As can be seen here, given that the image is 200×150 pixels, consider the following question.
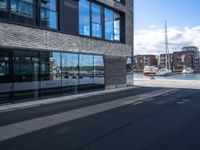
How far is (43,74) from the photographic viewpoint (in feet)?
46.7

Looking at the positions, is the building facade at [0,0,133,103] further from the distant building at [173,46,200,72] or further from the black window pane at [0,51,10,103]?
the distant building at [173,46,200,72]

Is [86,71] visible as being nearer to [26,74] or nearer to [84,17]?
[84,17]

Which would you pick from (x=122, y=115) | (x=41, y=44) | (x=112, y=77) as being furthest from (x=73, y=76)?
(x=122, y=115)

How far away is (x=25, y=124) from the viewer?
7.82 meters

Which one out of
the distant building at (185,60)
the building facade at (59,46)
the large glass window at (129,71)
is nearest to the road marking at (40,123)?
the building facade at (59,46)

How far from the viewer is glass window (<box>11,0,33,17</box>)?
1251cm

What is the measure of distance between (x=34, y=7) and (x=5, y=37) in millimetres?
2920

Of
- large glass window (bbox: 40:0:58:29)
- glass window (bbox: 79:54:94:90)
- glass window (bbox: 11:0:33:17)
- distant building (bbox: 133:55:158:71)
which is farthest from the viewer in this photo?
Answer: distant building (bbox: 133:55:158:71)

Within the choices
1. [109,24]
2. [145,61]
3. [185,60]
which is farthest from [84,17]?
[145,61]

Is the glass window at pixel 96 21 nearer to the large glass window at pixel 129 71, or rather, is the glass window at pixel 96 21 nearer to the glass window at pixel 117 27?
the glass window at pixel 117 27

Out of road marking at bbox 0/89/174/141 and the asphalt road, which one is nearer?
the asphalt road

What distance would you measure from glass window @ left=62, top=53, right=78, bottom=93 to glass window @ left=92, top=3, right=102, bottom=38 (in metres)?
3.45

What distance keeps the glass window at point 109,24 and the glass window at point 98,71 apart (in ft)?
8.29

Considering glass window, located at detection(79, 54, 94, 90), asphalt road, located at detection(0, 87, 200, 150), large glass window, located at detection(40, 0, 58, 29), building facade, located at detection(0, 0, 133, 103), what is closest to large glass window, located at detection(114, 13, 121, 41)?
building facade, located at detection(0, 0, 133, 103)
